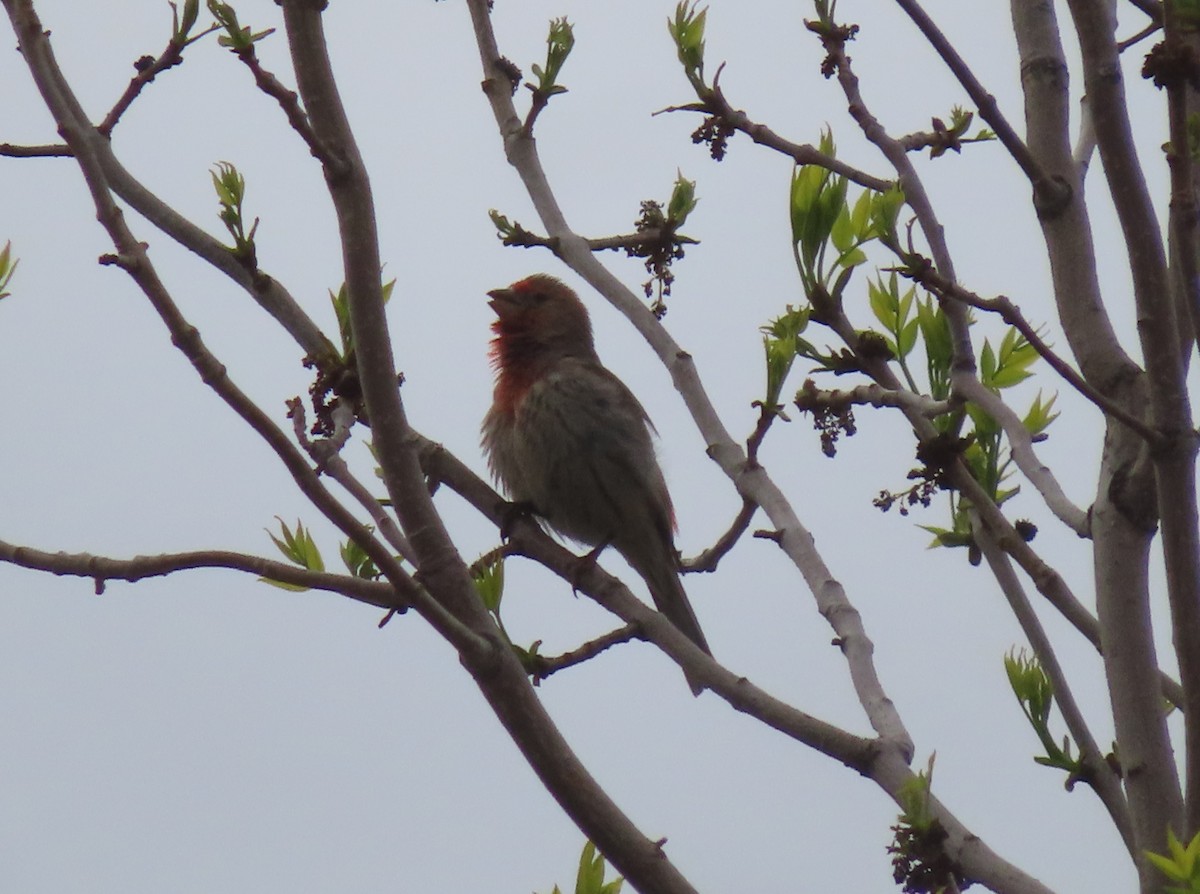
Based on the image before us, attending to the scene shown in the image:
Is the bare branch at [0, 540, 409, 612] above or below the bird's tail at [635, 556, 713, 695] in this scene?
below

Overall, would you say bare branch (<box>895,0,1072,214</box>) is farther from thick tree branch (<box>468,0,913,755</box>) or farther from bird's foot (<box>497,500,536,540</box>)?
bird's foot (<box>497,500,536,540</box>)

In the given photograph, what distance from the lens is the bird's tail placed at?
745 cm

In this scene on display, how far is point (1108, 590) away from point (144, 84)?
2.65 m

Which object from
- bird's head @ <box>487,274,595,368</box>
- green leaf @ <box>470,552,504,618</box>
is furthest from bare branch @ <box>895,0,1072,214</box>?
bird's head @ <box>487,274,595,368</box>

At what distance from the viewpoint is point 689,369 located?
15.4 ft

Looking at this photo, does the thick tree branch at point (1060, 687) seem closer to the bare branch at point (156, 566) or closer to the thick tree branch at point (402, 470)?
the thick tree branch at point (402, 470)

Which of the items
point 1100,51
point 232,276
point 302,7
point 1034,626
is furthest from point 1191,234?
point 232,276

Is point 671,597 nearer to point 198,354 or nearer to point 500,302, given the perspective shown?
point 500,302

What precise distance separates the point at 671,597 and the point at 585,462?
2.54ft

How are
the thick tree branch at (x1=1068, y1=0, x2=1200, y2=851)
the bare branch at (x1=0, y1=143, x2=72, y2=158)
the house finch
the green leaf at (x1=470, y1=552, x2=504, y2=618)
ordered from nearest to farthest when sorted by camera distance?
the thick tree branch at (x1=1068, y1=0, x2=1200, y2=851), the bare branch at (x1=0, y1=143, x2=72, y2=158), the green leaf at (x1=470, y1=552, x2=504, y2=618), the house finch

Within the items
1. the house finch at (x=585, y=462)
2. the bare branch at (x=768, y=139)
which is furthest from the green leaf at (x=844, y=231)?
the house finch at (x=585, y=462)

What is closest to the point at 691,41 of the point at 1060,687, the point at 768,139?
the point at 768,139

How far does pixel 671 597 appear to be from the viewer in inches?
296

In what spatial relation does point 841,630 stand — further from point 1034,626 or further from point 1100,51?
point 1100,51
